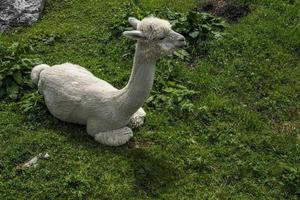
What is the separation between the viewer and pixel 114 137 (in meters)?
8.34

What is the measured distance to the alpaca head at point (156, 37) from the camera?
7.44m

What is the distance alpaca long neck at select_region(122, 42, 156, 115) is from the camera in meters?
7.59

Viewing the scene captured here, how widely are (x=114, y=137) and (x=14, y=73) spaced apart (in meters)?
2.54

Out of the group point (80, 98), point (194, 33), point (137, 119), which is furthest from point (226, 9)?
point (80, 98)

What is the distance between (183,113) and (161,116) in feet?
1.32

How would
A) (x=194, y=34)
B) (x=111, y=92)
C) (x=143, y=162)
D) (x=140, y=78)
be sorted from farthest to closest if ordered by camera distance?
1. (x=194, y=34)
2. (x=111, y=92)
3. (x=143, y=162)
4. (x=140, y=78)

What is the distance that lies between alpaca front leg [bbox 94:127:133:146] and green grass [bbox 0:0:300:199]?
0.12 m

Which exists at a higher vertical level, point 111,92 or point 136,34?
point 136,34

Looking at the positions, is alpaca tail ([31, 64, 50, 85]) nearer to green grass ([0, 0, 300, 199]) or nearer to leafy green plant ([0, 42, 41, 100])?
leafy green plant ([0, 42, 41, 100])

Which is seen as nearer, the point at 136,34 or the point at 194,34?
the point at 136,34

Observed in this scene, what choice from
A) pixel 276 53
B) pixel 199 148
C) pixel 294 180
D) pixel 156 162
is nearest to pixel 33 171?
pixel 156 162

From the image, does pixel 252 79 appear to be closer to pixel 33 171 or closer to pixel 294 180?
pixel 294 180

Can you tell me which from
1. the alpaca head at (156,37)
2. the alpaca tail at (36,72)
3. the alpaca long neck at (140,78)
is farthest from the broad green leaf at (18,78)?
the alpaca head at (156,37)

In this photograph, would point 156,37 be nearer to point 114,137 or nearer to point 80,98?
point 80,98
